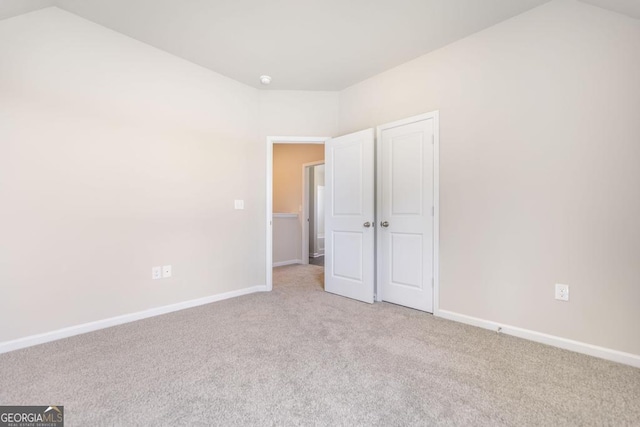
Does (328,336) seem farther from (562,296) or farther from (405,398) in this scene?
(562,296)

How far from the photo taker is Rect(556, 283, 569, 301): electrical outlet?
2.13m

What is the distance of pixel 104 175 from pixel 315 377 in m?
2.40

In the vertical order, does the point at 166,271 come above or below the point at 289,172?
below

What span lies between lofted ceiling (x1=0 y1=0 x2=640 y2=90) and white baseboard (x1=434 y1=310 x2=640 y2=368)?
220 cm

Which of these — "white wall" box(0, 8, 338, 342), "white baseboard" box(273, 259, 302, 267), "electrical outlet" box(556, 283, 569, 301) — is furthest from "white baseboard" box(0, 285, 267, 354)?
"electrical outlet" box(556, 283, 569, 301)

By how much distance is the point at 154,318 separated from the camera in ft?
9.02

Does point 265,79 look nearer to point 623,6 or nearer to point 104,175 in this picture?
point 104,175

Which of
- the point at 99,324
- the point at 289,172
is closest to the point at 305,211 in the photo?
the point at 289,172

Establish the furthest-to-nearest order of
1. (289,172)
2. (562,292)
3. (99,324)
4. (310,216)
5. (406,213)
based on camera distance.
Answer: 1. (310,216)
2. (289,172)
3. (406,213)
4. (99,324)
5. (562,292)

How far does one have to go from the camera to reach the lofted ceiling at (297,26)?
221cm

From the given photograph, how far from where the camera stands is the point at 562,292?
2.14 metres

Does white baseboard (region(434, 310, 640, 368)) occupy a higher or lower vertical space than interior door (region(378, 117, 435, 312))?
lower

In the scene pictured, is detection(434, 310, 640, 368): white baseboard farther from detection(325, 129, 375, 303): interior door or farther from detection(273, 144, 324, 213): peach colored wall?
detection(273, 144, 324, 213): peach colored wall

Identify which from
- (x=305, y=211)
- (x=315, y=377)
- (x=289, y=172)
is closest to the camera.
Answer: (x=315, y=377)
